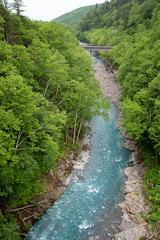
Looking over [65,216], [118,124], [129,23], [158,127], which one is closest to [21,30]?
[118,124]

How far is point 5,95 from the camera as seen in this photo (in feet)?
48.9

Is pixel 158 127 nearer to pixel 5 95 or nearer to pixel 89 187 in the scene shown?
pixel 89 187

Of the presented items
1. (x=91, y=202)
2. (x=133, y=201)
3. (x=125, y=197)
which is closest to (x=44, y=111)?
(x=91, y=202)

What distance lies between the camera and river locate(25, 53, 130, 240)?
55.7 ft

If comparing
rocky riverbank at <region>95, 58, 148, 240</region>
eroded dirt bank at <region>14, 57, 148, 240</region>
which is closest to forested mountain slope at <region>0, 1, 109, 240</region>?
eroded dirt bank at <region>14, 57, 148, 240</region>

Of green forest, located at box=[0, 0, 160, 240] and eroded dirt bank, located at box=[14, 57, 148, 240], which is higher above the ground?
green forest, located at box=[0, 0, 160, 240]

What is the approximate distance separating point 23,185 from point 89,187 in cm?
973

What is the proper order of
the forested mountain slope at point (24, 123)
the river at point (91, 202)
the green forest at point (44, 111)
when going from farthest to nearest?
the river at point (91, 202)
the green forest at point (44, 111)
the forested mountain slope at point (24, 123)

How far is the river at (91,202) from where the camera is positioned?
1697cm

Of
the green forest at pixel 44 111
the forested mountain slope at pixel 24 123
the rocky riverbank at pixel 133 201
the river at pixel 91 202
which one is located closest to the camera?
the forested mountain slope at pixel 24 123

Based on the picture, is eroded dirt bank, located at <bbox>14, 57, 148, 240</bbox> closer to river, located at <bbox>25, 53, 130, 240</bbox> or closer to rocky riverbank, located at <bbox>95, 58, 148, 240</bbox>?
rocky riverbank, located at <bbox>95, 58, 148, 240</bbox>

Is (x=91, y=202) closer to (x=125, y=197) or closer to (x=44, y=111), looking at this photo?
(x=125, y=197)

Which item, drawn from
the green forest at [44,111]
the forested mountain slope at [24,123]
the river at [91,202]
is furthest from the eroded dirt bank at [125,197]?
the forested mountain slope at [24,123]

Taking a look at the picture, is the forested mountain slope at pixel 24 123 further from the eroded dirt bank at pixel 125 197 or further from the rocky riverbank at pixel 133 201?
the rocky riverbank at pixel 133 201
